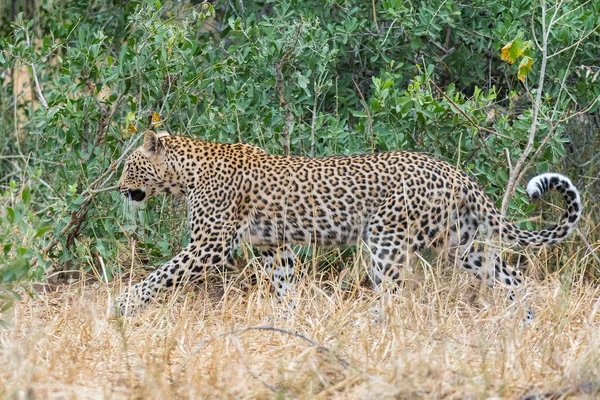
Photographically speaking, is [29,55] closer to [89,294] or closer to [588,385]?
[89,294]

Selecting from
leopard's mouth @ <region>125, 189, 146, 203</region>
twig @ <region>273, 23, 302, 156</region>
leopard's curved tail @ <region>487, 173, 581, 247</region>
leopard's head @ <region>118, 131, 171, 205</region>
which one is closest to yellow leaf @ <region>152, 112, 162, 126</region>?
leopard's head @ <region>118, 131, 171, 205</region>

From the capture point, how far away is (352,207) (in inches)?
265

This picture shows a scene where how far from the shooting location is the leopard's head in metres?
7.08

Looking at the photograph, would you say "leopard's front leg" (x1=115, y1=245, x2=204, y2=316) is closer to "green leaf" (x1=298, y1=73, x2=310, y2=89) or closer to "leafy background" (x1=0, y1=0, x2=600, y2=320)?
"leafy background" (x1=0, y1=0, x2=600, y2=320)

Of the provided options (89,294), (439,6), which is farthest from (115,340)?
(439,6)

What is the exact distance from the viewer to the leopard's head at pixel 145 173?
7.08 m

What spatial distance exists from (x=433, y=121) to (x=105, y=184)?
2446 mm

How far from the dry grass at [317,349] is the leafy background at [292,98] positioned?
36.7 inches

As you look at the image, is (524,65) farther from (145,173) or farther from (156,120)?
(145,173)

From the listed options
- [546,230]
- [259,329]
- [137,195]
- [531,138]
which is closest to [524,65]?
[531,138]

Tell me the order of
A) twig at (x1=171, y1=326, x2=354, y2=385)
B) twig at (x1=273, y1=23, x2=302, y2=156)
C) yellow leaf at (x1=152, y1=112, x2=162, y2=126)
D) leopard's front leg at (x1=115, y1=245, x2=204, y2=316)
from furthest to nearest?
twig at (x1=273, y1=23, x2=302, y2=156)
yellow leaf at (x1=152, y1=112, x2=162, y2=126)
leopard's front leg at (x1=115, y1=245, x2=204, y2=316)
twig at (x1=171, y1=326, x2=354, y2=385)

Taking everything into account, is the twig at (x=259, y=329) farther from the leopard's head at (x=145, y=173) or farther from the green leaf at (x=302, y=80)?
the green leaf at (x=302, y=80)

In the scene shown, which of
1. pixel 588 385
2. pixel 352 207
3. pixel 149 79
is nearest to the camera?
pixel 588 385

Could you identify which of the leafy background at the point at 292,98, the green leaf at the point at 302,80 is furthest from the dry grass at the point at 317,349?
the green leaf at the point at 302,80
